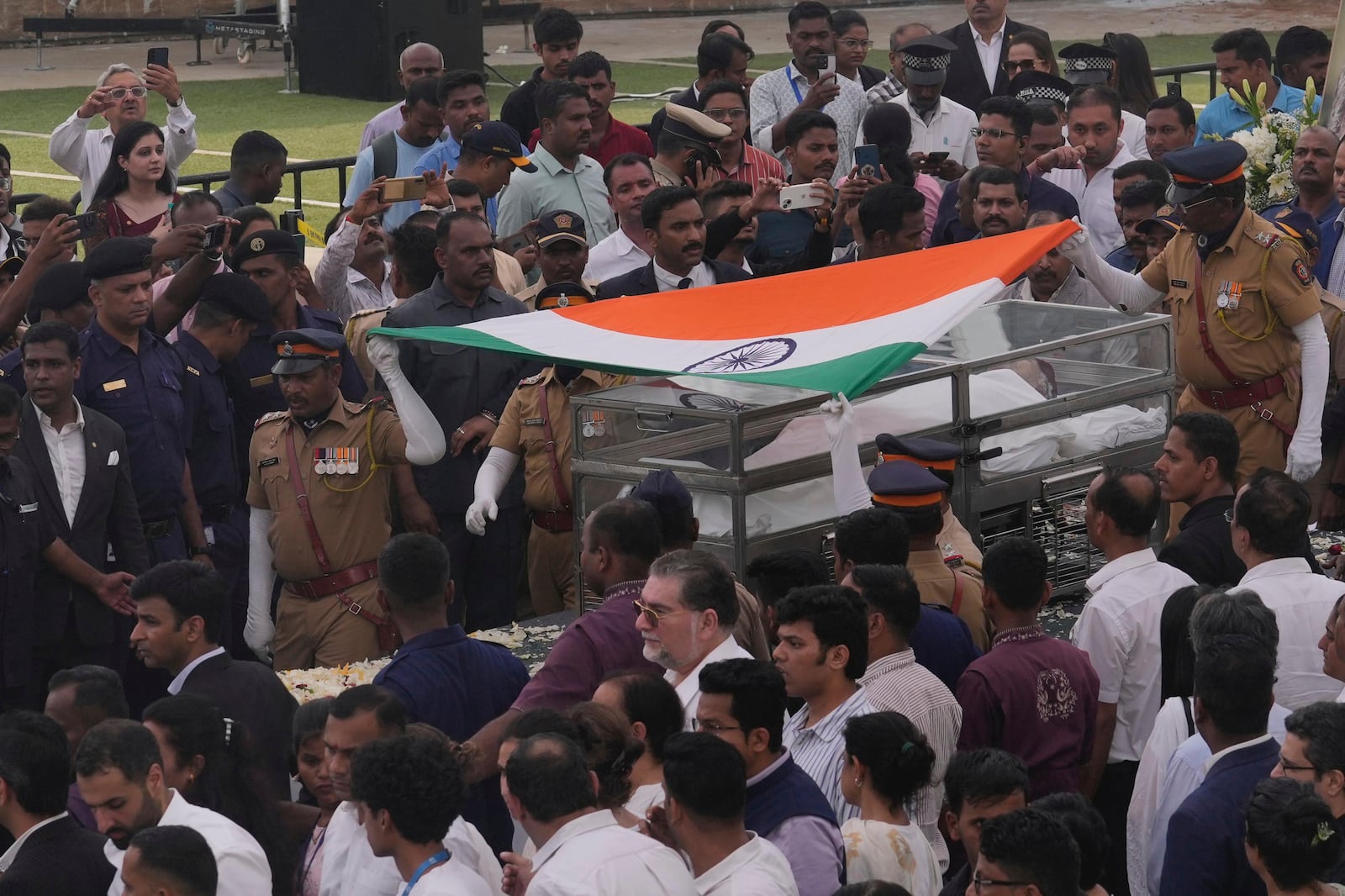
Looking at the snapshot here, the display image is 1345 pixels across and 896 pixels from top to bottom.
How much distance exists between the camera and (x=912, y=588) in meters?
5.25

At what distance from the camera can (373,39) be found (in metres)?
21.5

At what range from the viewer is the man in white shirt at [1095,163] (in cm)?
1018

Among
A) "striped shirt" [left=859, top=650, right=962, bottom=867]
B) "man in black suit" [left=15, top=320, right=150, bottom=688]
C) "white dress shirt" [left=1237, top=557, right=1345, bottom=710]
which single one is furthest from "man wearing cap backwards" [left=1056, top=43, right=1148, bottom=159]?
"striped shirt" [left=859, top=650, right=962, bottom=867]

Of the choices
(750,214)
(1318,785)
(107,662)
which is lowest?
(107,662)

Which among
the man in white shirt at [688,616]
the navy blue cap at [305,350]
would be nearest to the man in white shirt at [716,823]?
the man in white shirt at [688,616]

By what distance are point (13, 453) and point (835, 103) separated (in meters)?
6.09

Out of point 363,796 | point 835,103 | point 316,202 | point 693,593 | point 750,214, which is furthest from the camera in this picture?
point 316,202

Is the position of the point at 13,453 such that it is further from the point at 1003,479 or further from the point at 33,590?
the point at 1003,479

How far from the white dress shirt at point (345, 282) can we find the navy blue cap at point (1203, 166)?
361 cm

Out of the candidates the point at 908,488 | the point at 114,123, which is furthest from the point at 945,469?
the point at 114,123

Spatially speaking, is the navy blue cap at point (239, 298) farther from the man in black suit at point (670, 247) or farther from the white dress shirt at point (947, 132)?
the white dress shirt at point (947, 132)

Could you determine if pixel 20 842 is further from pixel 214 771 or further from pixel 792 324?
pixel 792 324

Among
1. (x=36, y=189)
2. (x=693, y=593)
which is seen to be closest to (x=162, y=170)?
(x=693, y=593)

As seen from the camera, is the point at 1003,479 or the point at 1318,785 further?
the point at 1003,479
